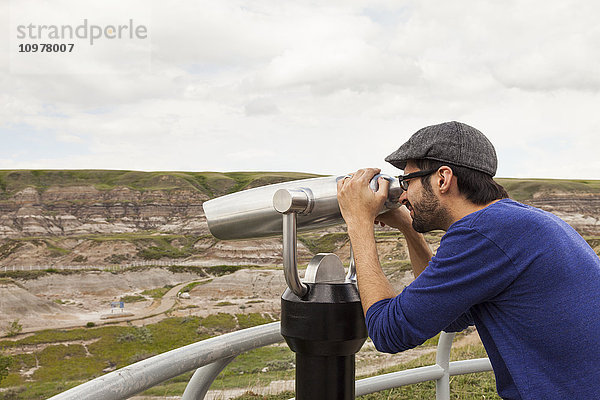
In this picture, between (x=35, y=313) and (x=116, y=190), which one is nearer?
(x=35, y=313)

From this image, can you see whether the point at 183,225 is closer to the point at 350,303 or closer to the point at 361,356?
the point at 361,356

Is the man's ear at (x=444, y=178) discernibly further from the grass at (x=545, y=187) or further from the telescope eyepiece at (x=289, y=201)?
the grass at (x=545, y=187)

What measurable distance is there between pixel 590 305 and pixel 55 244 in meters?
48.8

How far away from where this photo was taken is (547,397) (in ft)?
3.44

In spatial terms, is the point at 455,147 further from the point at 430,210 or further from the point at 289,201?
the point at 289,201

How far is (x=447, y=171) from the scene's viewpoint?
1228 mm

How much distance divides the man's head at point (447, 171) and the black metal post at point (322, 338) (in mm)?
310

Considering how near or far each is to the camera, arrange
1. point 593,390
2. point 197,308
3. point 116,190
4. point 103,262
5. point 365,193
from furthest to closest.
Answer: point 116,190, point 103,262, point 197,308, point 365,193, point 593,390

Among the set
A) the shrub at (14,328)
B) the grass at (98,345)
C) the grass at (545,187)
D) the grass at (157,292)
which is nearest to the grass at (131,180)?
the grass at (157,292)

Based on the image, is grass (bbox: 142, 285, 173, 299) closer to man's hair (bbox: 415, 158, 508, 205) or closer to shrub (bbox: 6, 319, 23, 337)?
shrub (bbox: 6, 319, 23, 337)

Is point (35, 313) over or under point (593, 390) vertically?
under

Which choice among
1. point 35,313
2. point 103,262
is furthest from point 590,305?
point 103,262

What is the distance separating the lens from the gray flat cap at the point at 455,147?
1.22 metres

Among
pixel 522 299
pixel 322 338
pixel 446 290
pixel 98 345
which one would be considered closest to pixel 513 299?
pixel 522 299
